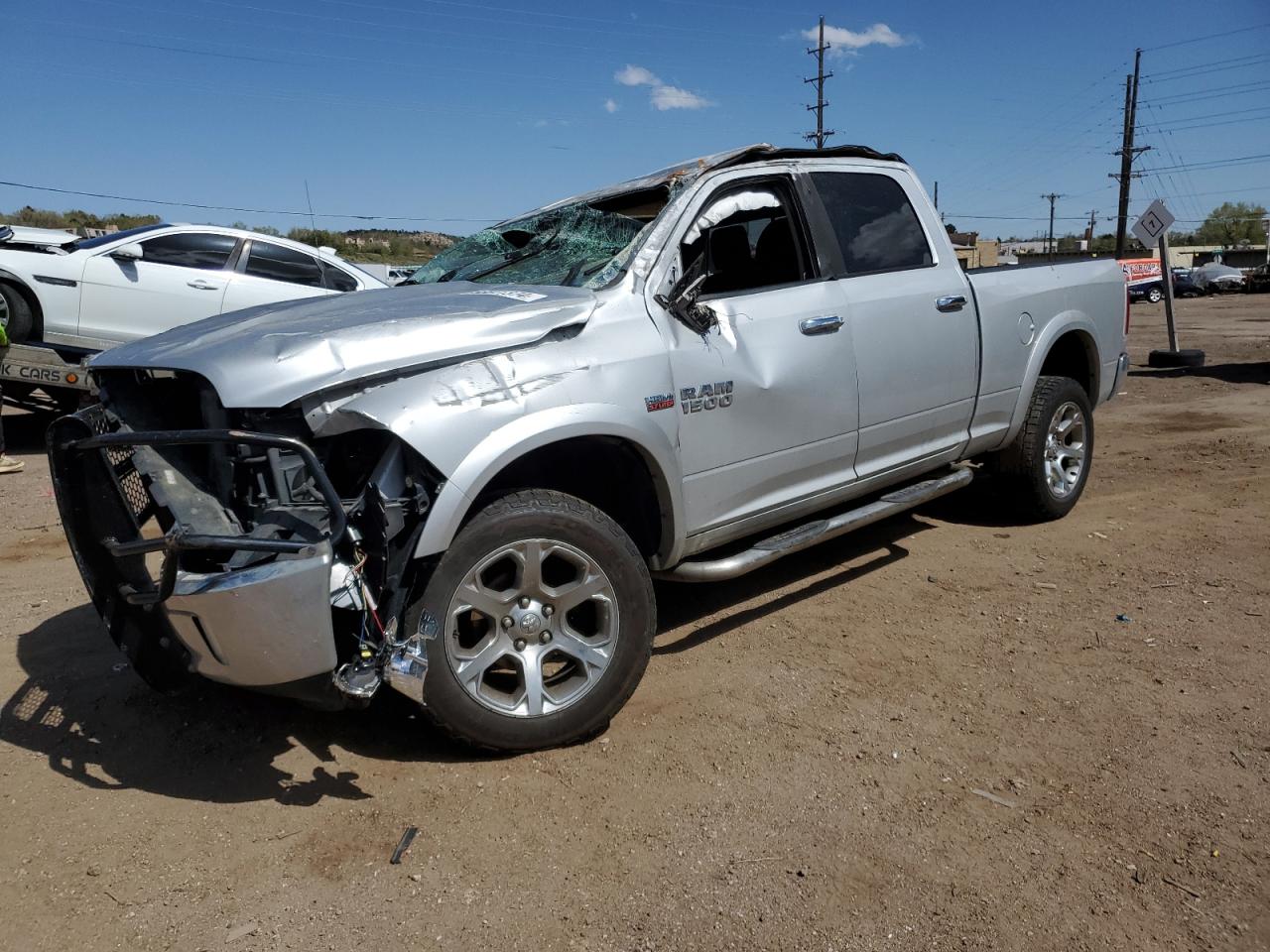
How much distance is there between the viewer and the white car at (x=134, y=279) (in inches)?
333

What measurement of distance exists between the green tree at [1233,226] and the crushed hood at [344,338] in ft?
398

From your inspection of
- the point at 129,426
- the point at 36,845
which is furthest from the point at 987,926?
the point at 129,426

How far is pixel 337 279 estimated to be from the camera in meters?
Answer: 10.0

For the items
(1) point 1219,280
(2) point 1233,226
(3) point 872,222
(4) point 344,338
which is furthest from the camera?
(2) point 1233,226

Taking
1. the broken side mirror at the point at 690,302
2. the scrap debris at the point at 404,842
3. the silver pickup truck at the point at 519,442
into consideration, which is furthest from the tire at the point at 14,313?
the scrap debris at the point at 404,842

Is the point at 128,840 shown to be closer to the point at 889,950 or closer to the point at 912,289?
the point at 889,950

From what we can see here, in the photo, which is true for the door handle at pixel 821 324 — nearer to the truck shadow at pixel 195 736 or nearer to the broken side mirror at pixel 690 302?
the broken side mirror at pixel 690 302

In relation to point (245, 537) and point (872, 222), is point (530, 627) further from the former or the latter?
point (872, 222)

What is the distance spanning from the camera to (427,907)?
250 cm

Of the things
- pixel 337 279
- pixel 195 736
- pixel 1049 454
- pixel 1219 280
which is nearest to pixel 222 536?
pixel 195 736

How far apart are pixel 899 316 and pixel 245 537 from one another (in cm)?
308

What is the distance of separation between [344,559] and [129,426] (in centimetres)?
96

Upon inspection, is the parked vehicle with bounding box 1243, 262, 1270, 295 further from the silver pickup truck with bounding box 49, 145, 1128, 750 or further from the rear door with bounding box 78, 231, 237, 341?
the silver pickup truck with bounding box 49, 145, 1128, 750

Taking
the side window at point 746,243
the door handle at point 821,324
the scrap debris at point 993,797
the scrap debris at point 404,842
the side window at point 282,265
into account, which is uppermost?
the side window at point 282,265
